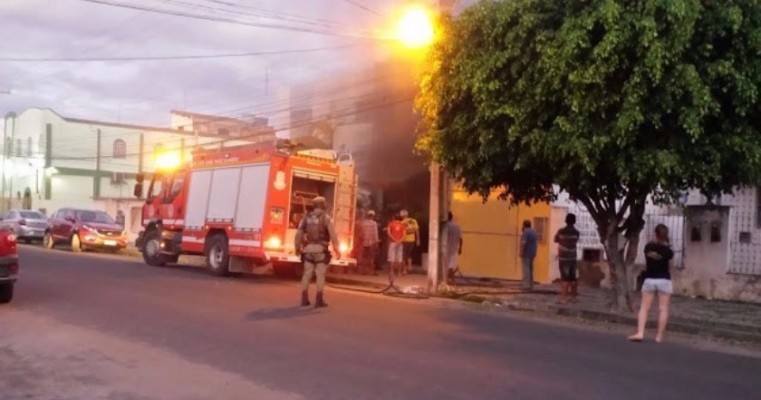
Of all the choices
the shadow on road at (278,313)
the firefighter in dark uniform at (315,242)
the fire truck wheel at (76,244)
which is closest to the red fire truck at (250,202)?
the firefighter in dark uniform at (315,242)

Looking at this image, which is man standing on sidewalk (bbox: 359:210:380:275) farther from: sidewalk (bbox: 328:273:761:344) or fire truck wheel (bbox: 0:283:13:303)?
fire truck wheel (bbox: 0:283:13:303)

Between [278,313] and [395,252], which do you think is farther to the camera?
[395,252]

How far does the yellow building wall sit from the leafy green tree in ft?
23.0

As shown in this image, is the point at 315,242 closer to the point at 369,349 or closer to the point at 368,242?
the point at 369,349

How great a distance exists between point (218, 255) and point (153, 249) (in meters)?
3.85

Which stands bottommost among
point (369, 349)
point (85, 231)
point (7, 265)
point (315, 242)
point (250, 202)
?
point (369, 349)

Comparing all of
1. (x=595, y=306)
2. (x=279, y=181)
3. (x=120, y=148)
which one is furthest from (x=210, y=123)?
(x=595, y=306)

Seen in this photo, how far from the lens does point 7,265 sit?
41.7 ft

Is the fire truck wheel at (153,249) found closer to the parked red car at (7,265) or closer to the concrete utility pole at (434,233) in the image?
the concrete utility pole at (434,233)

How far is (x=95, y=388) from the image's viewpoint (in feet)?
24.6

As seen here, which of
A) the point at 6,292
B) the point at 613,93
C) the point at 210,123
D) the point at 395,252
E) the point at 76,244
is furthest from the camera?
the point at 210,123

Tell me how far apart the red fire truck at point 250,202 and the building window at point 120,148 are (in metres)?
42.9

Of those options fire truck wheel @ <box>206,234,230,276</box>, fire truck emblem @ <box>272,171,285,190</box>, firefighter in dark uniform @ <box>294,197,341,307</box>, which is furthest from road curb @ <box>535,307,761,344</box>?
fire truck wheel @ <box>206,234,230,276</box>

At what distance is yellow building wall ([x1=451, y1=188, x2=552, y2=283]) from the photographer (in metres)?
21.8
